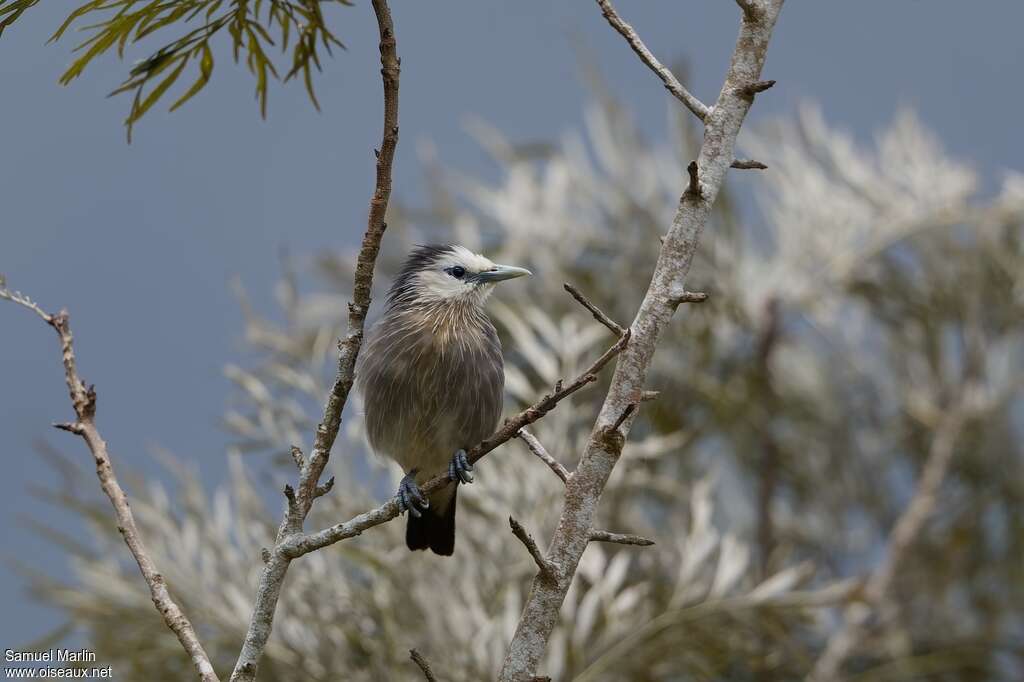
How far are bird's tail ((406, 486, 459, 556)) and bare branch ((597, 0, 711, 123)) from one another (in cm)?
131

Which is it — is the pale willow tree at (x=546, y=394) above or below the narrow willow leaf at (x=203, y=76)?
below

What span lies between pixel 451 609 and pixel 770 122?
2.81m

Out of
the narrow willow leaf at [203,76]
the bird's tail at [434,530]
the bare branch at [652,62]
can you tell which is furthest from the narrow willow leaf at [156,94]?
the bird's tail at [434,530]

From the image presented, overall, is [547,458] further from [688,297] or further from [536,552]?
[688,297]

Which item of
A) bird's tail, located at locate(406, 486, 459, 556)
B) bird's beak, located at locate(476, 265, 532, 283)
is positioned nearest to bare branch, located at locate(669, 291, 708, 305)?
bird's beak, located at locate(476, 265, 532, 283)

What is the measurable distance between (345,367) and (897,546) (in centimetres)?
371

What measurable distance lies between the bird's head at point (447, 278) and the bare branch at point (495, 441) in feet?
2.98

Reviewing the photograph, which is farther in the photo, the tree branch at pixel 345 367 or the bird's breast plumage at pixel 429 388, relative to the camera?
the bird's breast plumage at pixel 429 388

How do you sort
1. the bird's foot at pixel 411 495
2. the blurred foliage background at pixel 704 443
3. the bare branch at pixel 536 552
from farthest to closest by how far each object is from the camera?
1. the blurred foliage background at pixel 704 443
2. the bird's foot at pixel 411 495
3. the bare branch at pixel 536 552

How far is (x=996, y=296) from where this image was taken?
5.38 m

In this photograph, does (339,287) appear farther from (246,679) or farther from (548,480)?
(246,679)

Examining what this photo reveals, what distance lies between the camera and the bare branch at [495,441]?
167cm

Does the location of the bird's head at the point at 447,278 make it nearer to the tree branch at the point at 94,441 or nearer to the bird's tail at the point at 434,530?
the bird's tail at the point at 434,530

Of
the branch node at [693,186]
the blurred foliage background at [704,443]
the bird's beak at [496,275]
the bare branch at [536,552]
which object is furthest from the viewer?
the blurred foliage background at [704,443]
